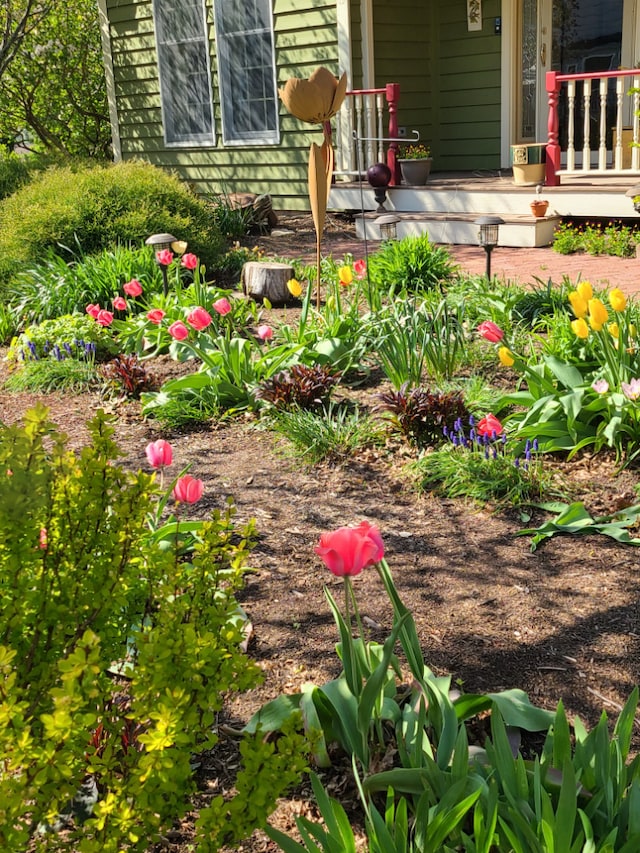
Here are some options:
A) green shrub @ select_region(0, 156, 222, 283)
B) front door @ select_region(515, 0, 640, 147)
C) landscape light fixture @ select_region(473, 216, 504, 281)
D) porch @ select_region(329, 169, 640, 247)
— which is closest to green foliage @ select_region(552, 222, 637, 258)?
porch @ select_region(329, 169, 640, 247)

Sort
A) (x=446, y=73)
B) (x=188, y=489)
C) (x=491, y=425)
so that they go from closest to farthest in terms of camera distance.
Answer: (x=188, y=489)
(x=491, y=425)
(x=446, y=73)

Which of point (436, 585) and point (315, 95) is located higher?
point (315, 95)

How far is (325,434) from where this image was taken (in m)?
4.23

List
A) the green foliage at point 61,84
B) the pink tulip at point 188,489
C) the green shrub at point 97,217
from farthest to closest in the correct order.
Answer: the green foliage at point 61,84 < the green shrub at point 97,217 < the pink tulip at point 188,489

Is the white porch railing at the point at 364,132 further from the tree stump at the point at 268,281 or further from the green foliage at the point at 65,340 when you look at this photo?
the green foliage at the point at 65,340

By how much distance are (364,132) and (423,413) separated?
7.48 metres

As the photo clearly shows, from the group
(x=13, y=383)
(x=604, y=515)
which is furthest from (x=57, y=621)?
(x=13, y=383)

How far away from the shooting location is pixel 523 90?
36.2ft

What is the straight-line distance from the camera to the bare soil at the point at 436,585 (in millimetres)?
2486

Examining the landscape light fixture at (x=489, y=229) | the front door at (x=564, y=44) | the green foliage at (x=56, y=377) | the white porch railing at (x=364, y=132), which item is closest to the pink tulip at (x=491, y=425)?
the landscape light fixture at (x=489, y=229)

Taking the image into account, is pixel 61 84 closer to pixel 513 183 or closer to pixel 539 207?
pixel 513 183

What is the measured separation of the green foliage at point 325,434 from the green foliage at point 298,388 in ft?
0.55

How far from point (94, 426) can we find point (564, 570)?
71.5 inches

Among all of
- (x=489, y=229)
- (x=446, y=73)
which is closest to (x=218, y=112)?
(x=446, y=73)
